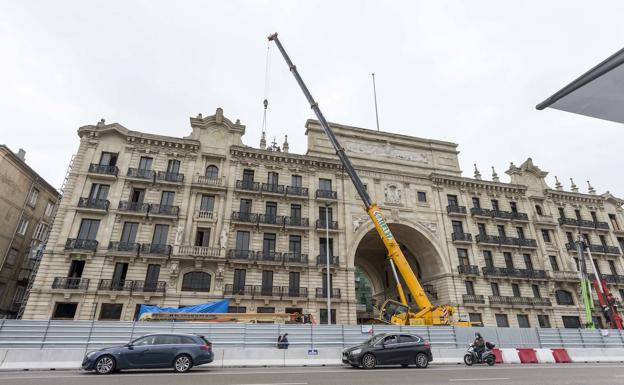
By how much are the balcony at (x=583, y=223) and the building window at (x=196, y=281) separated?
41619mm

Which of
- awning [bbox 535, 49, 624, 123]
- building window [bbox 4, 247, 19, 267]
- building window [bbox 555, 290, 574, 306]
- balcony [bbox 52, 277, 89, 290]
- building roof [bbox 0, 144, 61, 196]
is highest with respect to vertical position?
building roof [bbox 0, 144, 61, 196]

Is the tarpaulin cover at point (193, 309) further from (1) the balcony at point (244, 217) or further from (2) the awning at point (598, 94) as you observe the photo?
(2) the awning at point (598, 94)

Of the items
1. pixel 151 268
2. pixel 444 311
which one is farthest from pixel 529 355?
pixel 151 268

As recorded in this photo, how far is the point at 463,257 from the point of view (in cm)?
3609

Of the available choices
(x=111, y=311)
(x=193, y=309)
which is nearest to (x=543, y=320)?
(x=193, y=309)

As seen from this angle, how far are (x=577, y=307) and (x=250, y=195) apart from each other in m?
37.1

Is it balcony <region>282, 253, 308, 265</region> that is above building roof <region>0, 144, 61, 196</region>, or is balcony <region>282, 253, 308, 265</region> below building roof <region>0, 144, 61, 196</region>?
below

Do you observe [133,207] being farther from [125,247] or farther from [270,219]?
[270,219]

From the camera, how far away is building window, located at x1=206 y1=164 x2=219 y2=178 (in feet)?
107

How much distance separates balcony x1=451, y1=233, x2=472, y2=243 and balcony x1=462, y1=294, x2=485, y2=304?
5.74 meters

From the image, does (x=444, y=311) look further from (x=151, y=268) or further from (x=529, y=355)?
(x=151, y=268)

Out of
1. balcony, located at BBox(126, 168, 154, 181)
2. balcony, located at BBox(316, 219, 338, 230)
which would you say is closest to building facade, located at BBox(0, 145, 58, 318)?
balcony, located at BBox(126, 168, 154, 181)

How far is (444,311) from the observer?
74.7ft

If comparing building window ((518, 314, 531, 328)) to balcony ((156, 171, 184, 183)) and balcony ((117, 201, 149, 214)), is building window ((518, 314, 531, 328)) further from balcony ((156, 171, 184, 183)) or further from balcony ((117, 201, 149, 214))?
balcony ((117, 201, 149, 214))
